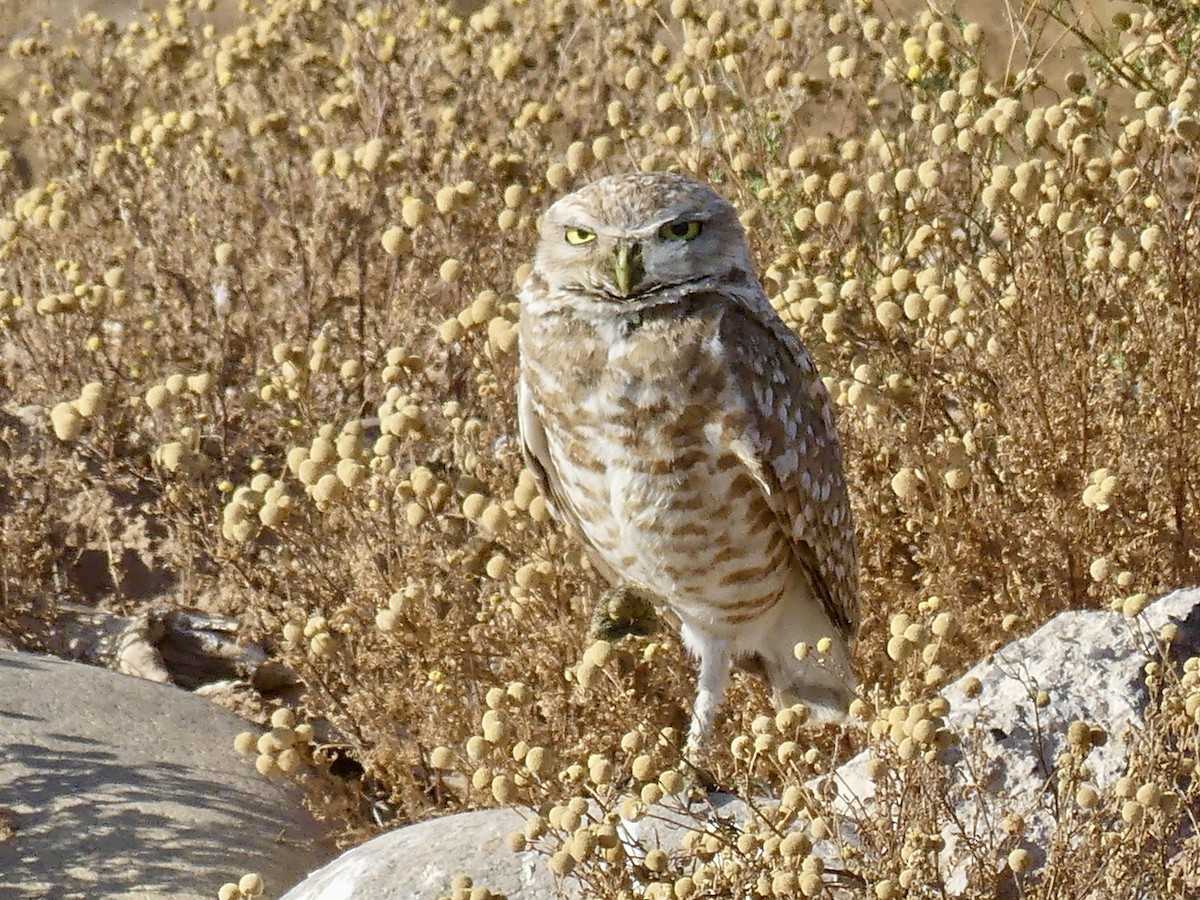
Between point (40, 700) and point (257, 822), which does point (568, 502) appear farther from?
point (40, 700)

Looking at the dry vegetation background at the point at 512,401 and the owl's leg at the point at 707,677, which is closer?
the dry vegetation background at the point at 512,401

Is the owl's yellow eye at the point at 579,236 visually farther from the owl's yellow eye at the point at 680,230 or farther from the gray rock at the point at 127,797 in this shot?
the gray rock at the point at 127,797

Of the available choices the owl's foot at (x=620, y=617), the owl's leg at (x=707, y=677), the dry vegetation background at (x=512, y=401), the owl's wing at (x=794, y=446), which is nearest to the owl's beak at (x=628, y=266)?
the owl's wing at (x=794, y=446)

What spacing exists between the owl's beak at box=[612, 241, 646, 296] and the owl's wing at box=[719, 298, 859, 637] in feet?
0.71

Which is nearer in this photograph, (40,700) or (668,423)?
(668,423)

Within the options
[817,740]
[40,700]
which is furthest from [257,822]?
[817,740]

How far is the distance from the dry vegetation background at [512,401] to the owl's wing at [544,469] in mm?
58

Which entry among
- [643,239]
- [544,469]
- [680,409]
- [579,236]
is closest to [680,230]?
[643,239]

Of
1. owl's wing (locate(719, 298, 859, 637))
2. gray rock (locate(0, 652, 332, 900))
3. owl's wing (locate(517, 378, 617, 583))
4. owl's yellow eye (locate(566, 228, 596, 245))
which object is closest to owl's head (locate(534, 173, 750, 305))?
owl's yellow eye (locate(566, 228, 596, 245))

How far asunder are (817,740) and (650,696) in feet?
1.43

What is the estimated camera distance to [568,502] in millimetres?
4043

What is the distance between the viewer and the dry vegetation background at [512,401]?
295cm

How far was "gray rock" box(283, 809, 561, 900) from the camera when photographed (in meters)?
3.23

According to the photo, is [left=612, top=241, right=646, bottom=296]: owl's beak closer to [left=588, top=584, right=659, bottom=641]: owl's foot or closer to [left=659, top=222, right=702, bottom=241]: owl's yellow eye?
[left=659, top=222, right=702, bottom=241]: owl's yellow eye
